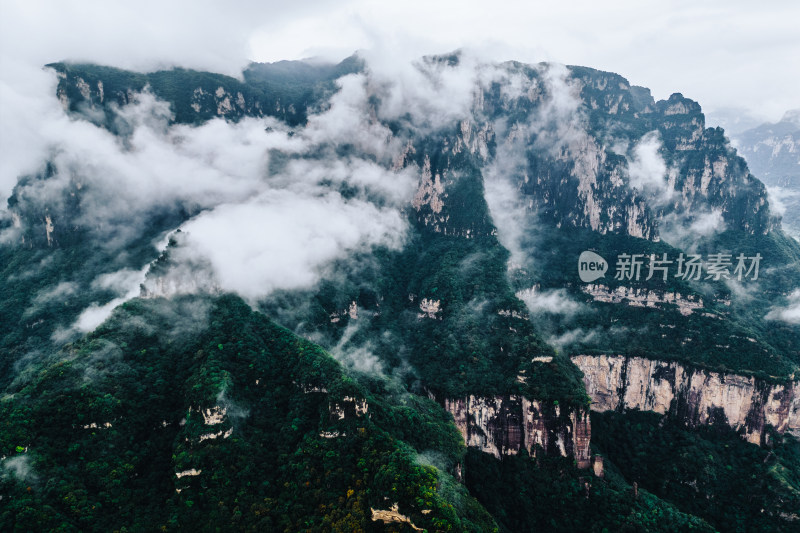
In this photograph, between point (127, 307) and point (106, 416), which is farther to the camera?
point (127, 307)

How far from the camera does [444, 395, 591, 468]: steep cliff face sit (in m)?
78.5

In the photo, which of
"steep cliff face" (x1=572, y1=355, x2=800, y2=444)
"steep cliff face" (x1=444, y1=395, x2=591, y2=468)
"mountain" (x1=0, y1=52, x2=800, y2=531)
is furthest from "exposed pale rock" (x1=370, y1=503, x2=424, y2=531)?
"steep cliff face" (x1=572, y1=355, x2=800, y2=444)

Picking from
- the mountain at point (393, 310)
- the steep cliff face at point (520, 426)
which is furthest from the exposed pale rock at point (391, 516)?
the steep cliff face at point (520, 426)

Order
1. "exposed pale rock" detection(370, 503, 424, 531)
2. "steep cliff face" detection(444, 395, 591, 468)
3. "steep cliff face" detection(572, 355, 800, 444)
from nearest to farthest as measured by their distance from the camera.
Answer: "exposed pale rock" detection(370, 503, 424, 531)
"steep cliff face" detection(444, 395, 591, 468)
"steep cliff face" detection(572, 355, 800, 444)

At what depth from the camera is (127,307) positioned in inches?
2938

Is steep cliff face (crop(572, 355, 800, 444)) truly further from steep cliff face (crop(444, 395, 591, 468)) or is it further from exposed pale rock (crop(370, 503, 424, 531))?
exposed pale rock (crop(370, 503, 424, 531))

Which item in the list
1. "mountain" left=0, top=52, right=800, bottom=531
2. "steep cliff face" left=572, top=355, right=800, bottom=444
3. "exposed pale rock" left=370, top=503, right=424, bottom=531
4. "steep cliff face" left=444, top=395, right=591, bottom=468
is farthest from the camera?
"steep cliff face" left=572, top=355, right=800, bottom=444

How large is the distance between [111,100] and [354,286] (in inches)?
3017

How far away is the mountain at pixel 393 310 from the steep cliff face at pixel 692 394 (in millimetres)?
427

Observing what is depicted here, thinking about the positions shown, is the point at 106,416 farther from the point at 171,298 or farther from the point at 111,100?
the point at 111,100

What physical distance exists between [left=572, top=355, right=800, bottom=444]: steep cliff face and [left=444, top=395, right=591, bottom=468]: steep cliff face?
2880cm

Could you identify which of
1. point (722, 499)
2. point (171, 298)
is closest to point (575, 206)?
point (722, 499)

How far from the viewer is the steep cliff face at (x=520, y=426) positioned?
7850 centimetres

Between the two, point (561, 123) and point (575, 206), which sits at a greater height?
point (561, 123)
